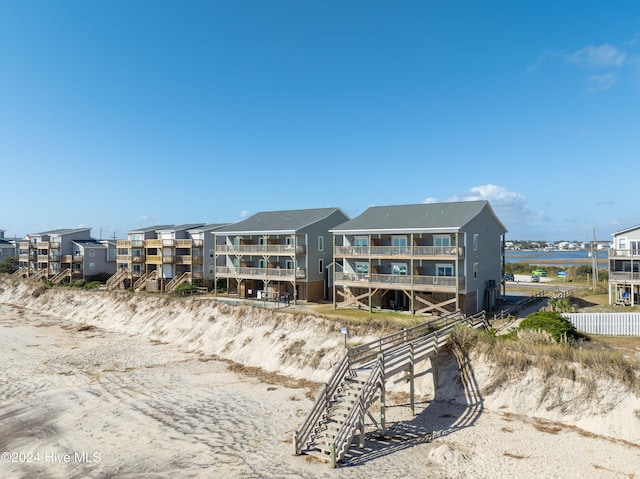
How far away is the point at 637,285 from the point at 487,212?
1350cm

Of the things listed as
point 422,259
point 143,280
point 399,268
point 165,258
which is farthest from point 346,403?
point 143,280

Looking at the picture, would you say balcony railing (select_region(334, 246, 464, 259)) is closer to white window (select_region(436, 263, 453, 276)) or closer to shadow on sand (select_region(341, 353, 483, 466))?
white window (select_region(436, 263, 453, 276))

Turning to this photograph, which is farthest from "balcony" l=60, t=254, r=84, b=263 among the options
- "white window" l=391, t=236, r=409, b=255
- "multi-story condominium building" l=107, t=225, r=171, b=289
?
"white window" l=391, t=236, r=409, b=255

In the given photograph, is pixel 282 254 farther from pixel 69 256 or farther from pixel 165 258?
pixel 69 256

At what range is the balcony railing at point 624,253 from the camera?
33969 millimetres

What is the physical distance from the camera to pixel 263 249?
132 ft

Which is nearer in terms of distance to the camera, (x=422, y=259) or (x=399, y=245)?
(x=422, y=259)

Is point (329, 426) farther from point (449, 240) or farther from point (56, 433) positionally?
point (449, 240)

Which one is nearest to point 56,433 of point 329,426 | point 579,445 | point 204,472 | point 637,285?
point 204,472

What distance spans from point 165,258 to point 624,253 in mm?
46811

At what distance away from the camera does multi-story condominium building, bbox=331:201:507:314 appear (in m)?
30.5

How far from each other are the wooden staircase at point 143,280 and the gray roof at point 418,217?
27586mm

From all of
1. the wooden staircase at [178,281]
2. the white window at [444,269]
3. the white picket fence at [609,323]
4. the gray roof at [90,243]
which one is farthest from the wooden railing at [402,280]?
the gray roof at [90,243]

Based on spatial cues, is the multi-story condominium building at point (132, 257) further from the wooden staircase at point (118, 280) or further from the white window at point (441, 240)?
the white window at point (441, 240)
